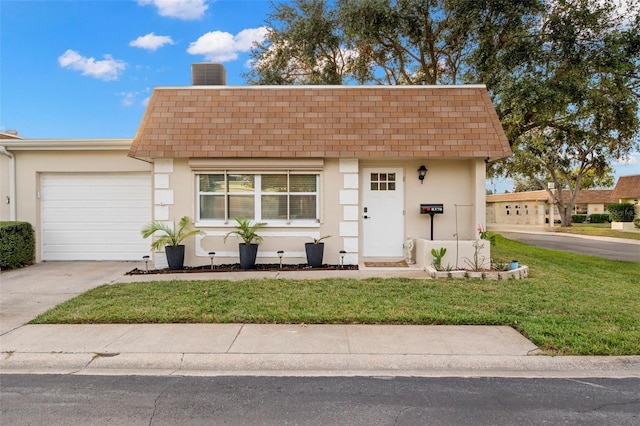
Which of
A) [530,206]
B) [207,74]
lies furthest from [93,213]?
[530,206]

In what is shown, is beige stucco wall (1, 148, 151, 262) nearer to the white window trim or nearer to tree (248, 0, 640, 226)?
the white window trim

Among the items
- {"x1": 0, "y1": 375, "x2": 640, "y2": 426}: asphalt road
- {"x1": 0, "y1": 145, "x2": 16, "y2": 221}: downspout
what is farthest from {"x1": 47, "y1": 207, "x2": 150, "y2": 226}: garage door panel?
{"x1": 0, "y1": 375, "x2": 640, "y2": 426}: asphalt road

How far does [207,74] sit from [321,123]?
3.67 meters

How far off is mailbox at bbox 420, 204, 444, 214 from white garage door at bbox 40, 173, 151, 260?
7338mm

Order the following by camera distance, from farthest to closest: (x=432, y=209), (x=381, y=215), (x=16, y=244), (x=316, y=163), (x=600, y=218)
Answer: (x=600, y=218) < (x=381, y=215) < (x=16, y=244) < (x=432, y=209) < (x=316, y=163)

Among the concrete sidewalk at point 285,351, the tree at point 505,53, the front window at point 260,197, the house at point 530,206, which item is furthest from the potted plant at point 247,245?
the house at point 530,206

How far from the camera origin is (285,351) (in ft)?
14.1

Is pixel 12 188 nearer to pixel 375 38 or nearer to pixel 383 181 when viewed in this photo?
pixel 383 181

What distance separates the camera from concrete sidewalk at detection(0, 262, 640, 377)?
4023 millimetres

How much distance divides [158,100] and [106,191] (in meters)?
2.98

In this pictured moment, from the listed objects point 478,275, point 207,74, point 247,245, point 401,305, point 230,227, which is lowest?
point 401,305

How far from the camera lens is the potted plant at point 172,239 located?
8.88 meters

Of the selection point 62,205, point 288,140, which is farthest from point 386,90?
point 62,205

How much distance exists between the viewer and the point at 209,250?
9.32 metres
